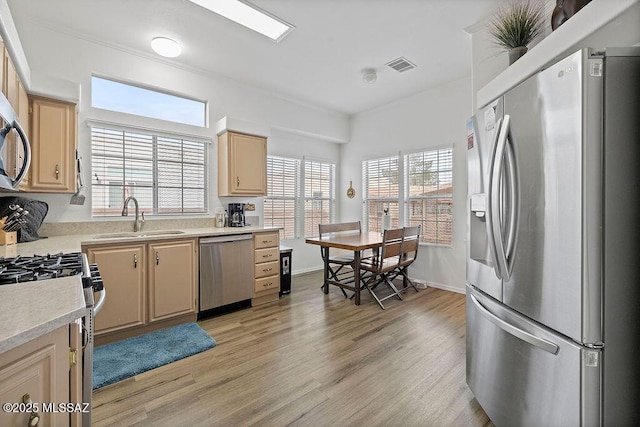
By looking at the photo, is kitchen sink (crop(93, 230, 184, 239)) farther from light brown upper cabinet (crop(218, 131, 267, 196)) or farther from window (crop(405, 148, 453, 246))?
window (crop(405, 148, 453, 246))

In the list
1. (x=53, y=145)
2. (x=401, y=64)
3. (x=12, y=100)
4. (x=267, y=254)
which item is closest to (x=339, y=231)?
(x=267, y=254)

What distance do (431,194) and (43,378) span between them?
4435 millimetres

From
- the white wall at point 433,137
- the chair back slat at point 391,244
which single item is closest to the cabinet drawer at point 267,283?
the chair back slat at point 391,244

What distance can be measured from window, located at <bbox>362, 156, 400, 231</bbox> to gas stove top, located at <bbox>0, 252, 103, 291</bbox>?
166 inches

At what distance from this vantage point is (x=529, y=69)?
60.4 inches

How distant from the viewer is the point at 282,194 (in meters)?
4.95

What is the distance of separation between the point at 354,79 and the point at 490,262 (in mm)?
3299

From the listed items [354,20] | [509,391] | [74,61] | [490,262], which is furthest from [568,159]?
[74,61]

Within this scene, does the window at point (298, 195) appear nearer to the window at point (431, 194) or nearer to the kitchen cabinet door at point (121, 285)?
the window at point (431, 194)

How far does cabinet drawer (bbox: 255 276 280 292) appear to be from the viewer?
352cm

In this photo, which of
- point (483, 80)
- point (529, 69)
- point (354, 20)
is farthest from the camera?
point (354, 20)

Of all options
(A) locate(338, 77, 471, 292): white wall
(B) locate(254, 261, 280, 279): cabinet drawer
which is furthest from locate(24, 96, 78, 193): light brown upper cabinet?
(A) locate(338, 77, 471, 292): white wall

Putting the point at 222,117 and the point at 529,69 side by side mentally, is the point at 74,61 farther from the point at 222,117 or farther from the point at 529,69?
the point at 529,69

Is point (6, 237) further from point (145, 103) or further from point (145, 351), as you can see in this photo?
point (145, 103)
